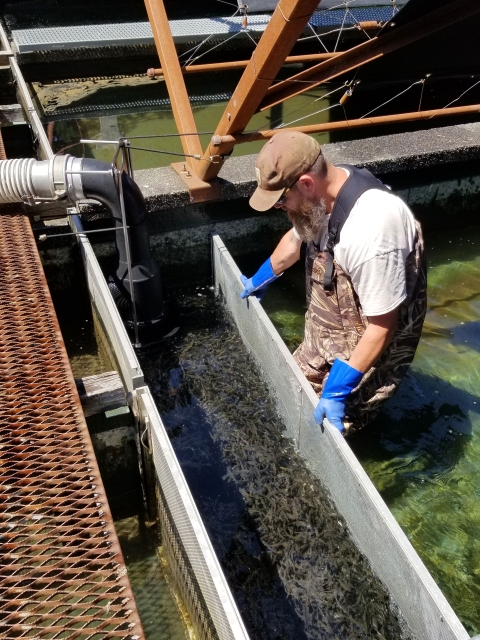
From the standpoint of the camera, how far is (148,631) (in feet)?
9.77

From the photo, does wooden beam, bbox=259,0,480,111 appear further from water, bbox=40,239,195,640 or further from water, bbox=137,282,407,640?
water, bbox=40,239,195,640

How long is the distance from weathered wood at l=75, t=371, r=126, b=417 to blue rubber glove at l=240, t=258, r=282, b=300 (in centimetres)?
127

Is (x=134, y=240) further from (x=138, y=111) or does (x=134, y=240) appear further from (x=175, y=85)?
(x=138, y=111)

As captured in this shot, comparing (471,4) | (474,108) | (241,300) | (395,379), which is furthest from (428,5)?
(395,379)

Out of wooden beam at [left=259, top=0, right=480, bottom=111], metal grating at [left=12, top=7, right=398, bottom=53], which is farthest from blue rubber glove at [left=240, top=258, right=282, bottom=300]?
metal grating at [left=12, top=7, right=398, bottom=53]

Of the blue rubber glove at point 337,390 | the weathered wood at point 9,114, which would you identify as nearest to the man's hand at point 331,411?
the blue rubber glove at point 337,390

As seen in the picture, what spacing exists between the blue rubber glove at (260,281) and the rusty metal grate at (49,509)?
136 cm

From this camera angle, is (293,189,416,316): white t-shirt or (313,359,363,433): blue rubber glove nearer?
(293,189,416,316): white t-shirt

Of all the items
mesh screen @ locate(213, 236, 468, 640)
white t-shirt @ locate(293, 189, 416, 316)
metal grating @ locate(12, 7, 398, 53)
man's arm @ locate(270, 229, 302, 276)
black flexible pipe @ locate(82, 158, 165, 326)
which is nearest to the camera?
mesh screen @ locate(213, 236, 468, 640)

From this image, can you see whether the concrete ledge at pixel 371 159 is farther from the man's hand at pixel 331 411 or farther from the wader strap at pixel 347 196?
the man's hand at pixel 331 411

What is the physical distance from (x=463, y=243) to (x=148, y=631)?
4505mm

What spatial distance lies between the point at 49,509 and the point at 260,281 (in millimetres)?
2137

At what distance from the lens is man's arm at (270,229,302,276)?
151 inches

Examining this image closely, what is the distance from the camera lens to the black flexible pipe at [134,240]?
393cm
